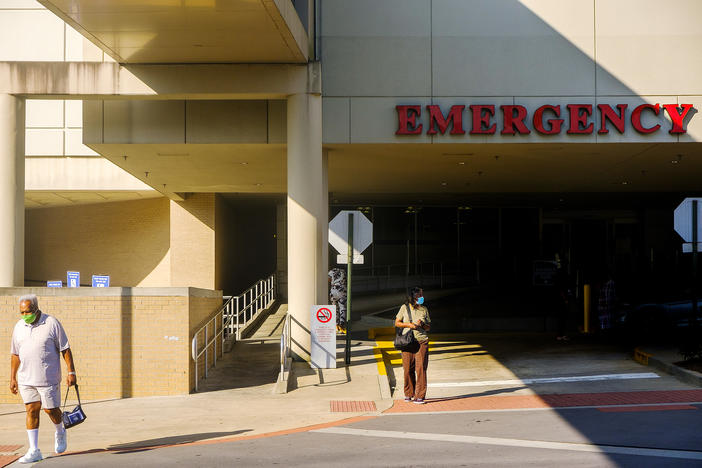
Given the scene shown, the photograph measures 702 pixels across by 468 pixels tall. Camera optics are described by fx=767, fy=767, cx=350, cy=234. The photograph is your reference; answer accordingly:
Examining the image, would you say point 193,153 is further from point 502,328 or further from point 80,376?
point 502,328

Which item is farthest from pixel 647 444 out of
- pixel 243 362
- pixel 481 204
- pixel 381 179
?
pixel 481 204

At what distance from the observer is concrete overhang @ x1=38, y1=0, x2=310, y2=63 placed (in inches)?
496

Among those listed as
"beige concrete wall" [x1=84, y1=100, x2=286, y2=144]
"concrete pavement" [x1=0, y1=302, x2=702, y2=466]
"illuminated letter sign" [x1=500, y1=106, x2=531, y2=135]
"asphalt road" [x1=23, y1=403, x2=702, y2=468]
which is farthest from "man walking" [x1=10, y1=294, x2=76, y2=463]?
"illuminated letter sign" [x1=500, y1=106, x2=531, y2=135]

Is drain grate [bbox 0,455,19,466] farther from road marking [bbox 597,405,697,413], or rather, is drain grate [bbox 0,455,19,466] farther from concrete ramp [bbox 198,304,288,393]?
road marking [bbox 597,405,697,413]

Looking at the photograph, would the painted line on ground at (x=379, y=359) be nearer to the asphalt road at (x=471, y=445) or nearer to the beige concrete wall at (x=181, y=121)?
the asphalt road at (x=471, y=445)

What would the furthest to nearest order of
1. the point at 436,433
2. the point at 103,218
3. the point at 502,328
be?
the point at 103,218 → the point at 502,328 → the point at 436,433

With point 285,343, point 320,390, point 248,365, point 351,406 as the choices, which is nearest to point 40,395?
point 351,406

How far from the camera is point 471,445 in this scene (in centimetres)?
870

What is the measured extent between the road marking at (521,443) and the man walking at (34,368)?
3368mm

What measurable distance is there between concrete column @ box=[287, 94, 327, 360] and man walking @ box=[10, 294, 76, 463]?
27.1 ft

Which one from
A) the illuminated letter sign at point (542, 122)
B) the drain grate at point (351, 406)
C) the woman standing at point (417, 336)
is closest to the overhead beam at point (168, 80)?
the illuminated letter sign at point (542, 122)

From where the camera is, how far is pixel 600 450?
27.0 feet

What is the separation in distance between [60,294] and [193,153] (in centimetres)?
792

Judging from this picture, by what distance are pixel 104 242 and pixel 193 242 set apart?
15.1 ft
